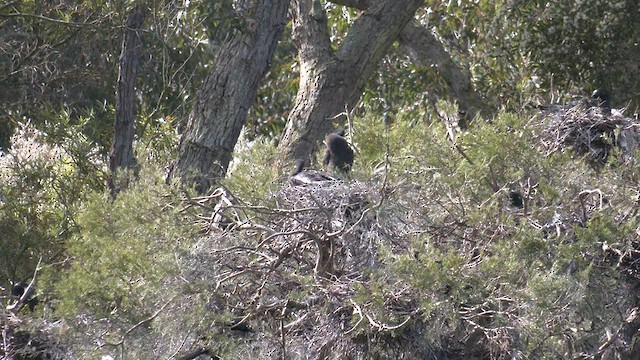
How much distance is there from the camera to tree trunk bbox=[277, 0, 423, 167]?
9.56 m

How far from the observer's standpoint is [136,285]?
563 centimetres

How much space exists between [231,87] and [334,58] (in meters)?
1.24

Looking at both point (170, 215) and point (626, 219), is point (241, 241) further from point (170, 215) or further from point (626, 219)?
point (626, 219)

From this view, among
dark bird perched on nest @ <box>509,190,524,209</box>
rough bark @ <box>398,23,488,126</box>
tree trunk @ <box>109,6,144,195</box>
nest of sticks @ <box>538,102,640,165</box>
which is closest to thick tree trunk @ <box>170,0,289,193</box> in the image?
tree trunk @ <box>109,6,144,195</box>

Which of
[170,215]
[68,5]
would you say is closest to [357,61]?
[68,5]

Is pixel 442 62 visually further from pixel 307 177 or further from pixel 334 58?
pixel 307 177

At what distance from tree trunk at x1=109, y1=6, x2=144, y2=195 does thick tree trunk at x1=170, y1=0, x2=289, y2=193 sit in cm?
42

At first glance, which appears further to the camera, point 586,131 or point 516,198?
point 586,131

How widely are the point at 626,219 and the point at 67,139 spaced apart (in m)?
4.67

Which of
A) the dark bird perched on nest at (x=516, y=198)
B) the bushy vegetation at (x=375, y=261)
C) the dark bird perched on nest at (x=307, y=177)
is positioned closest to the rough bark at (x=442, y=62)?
the bushy vegetation at (x=375, y=261)

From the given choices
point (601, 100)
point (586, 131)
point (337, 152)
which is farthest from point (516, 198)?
point (601, 100)

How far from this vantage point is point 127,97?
29.3 feet

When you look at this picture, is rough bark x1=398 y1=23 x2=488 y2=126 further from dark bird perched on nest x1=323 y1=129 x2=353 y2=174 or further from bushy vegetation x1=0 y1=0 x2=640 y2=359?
bushy vegetation x1=0 y1=0 x2=640 y2=359

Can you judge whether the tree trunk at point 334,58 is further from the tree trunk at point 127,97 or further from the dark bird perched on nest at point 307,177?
the dark bird perched on nest at point 307,177
